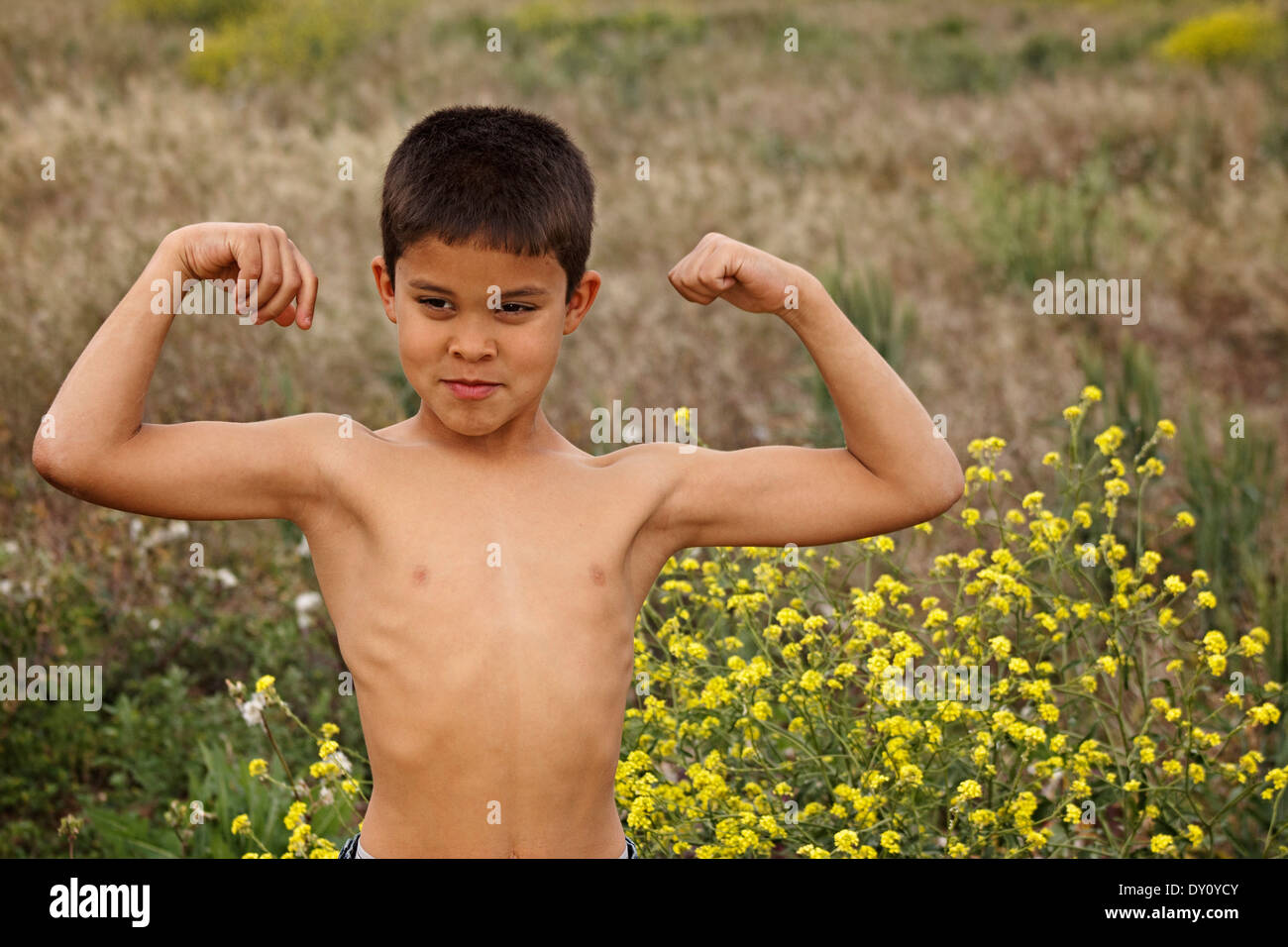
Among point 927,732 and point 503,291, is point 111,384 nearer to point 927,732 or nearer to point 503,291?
point 503,291

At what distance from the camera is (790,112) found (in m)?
11.1

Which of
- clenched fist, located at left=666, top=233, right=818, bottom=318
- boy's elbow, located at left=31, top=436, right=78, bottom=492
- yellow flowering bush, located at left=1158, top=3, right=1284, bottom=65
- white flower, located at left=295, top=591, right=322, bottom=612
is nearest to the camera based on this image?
boy's elbow, located at left=31, top=436, right=78, bottom=492

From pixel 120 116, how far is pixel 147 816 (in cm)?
722

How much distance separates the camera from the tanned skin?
188 centimetres

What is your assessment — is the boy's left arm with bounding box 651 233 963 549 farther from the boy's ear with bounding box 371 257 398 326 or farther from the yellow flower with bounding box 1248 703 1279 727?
the yellow flower with bounding box 1248 703 1279 727

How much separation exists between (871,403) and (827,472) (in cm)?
13

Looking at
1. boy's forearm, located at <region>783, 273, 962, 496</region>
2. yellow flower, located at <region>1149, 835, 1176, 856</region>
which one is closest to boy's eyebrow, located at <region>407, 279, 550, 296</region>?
boy's forearm, located at <region>783, 273, 962, 496</region>

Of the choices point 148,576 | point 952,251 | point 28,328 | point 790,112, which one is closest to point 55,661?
point 148,576

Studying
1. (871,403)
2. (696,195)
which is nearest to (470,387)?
(871,403)

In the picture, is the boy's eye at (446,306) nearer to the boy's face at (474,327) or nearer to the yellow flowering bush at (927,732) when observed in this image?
the boy's face at (474,327)

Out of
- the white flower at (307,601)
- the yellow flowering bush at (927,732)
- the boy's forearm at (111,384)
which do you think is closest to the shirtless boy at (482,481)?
the boy's forearm at (111,384)

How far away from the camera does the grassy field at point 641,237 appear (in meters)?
4.26

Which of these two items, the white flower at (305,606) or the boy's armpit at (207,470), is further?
the white flower at (305,606)

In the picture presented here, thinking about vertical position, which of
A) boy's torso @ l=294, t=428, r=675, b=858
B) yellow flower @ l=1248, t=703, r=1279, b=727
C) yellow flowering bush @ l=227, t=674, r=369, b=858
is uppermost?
boy's torso @ l=294, t=428, r=675, b=858
